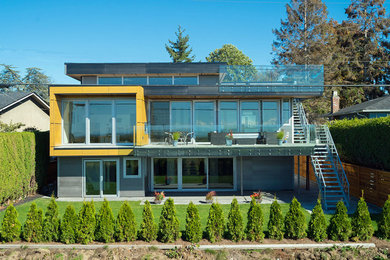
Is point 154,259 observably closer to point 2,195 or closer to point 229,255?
point 229,255

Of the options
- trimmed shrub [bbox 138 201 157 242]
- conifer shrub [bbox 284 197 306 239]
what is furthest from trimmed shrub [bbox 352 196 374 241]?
trimmed shrub [bbox 138 201 157 242]

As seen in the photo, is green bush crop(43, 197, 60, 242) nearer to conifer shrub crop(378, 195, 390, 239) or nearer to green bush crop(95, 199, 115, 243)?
green bush crop(95, 199, 115, 243)

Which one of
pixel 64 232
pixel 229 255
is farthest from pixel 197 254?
pixel 64 232

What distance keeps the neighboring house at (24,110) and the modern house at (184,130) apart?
6.75 metres

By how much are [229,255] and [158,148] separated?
7598 millimetres

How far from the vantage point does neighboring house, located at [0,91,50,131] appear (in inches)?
843

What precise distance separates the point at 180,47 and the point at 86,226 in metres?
47.5

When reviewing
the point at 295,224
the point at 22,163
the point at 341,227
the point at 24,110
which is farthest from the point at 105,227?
the point at 24,110

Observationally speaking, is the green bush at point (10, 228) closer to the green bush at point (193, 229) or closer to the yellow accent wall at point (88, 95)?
the green bush at point (193, 229)

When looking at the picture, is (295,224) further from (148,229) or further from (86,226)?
(86,226)

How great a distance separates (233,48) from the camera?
58.7m

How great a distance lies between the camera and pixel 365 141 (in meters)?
15.3

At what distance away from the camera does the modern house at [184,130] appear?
50.5 ft

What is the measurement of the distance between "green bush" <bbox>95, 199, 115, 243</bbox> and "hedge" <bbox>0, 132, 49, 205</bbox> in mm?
6863
